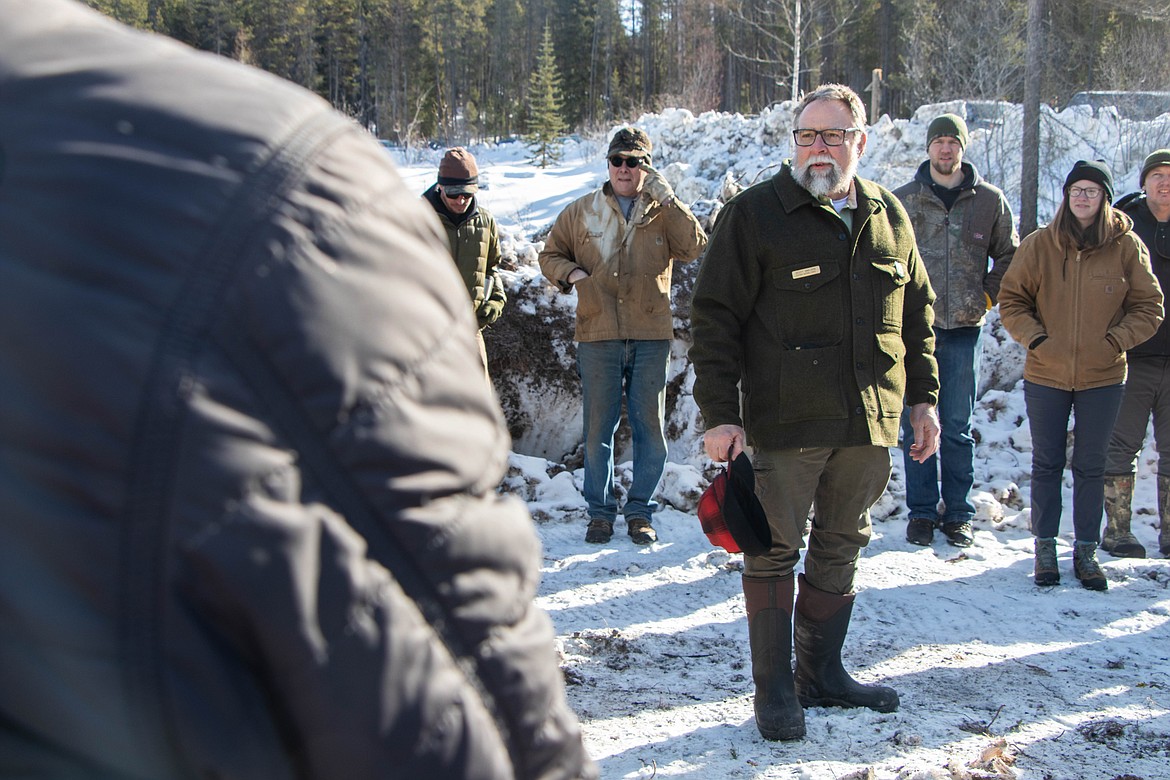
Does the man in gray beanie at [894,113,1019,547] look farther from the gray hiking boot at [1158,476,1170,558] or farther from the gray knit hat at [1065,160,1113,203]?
the gray hiking boot at [1158,476,1170,558]

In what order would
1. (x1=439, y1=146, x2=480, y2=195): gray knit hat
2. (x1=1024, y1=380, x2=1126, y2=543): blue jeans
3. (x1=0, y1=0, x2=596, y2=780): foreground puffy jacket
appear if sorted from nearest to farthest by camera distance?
(x1=0, y1=0, x2=596, y2=780): foreground puffy jacket, (x1=1024, y1=380, x2=1126, y2=543): blue jeans, (x1=439, y1=146, x2=480, y2=195): gray knit hat

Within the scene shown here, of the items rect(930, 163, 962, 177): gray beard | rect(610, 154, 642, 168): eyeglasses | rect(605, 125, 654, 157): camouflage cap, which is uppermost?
rect(605, 125, 654, 157): camouflage cap

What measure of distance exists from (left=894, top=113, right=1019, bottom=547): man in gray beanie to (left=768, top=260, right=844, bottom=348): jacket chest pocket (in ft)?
9.00

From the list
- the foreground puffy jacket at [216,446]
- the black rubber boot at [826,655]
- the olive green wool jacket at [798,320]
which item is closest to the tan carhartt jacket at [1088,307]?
the olive green wool jacket at [798,320]

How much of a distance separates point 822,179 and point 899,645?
2248mm

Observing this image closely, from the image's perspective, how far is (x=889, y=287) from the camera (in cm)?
355

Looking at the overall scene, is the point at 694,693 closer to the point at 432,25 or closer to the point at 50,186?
the point at 50,186

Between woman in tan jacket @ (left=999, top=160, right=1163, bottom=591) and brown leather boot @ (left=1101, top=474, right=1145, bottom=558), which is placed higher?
woman in tan jacket @ (left=999, top=160, right=1163, bottom=591)

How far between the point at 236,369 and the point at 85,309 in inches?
4.9

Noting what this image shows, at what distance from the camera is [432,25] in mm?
47062

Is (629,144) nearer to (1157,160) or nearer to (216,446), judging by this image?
(1157,160)

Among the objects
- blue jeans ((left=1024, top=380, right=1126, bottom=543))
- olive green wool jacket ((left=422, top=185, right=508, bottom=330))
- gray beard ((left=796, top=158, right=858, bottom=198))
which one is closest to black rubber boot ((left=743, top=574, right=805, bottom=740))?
gray beard ((left=796, top=158, right=858, bottom=198))

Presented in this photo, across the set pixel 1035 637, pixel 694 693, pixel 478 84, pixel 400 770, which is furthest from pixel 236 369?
pixel 478 84

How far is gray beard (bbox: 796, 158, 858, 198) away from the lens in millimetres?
3459
